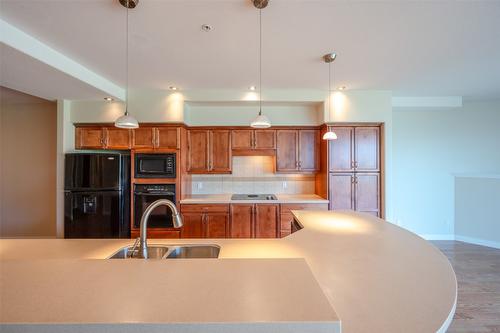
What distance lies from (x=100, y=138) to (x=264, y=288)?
3.84 m

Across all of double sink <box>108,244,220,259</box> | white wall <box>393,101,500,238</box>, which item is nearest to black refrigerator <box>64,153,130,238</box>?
double sink <box>108,244,220,259</box>

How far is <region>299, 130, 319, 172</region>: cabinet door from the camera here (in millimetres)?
3828

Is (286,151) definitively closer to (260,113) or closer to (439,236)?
(260,113)

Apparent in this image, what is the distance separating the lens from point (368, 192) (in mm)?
3582

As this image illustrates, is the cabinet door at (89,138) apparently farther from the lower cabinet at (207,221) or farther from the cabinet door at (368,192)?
the cabinet door at (368,192)

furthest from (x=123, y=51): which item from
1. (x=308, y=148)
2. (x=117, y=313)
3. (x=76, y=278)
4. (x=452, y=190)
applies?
(x=452, y=190)

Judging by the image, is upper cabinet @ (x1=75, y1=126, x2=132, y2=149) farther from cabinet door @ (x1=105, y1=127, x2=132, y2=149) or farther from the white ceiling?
the white ceiling

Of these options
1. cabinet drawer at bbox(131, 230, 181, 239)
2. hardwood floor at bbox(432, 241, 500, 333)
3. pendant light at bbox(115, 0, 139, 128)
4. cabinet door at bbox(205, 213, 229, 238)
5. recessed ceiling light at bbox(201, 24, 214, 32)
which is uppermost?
recessed ceiling light at bbox(201, 24, 214, 32)

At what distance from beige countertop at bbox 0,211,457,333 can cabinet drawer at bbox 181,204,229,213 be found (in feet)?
6.90

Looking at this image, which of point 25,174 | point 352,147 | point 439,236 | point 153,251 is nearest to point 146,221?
point 153,251

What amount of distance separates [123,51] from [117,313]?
8.41 ft

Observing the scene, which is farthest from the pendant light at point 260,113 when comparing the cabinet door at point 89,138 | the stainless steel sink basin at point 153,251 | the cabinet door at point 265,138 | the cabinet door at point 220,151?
the cabinet door at point 89,138

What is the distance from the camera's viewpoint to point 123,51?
236 centimetres

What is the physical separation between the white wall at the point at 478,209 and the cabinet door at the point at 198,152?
187 inches
